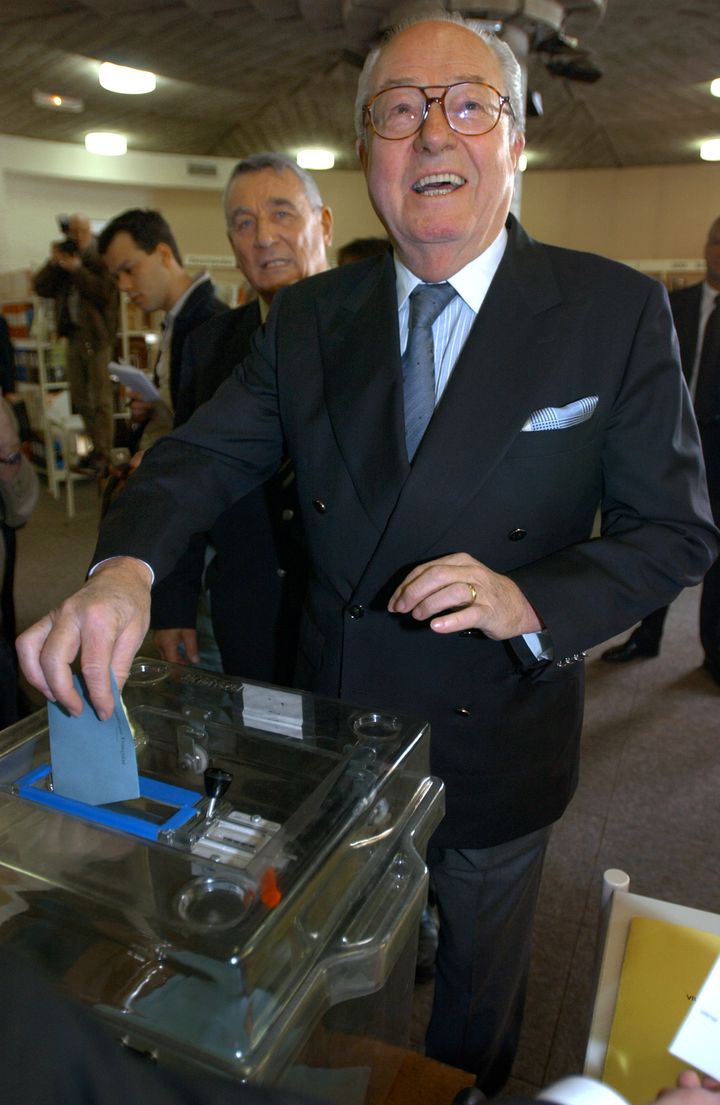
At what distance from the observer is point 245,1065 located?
0.50 meters

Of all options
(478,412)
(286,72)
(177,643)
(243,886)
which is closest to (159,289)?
(177,643)

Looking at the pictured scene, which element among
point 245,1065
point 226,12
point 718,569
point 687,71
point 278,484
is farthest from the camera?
point 687,71

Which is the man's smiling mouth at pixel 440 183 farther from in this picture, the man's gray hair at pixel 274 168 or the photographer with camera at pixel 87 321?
the photographer with camera at pixel 87 321

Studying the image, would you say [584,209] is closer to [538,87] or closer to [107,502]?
[538,87]

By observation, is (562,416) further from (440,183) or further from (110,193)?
(110,193)

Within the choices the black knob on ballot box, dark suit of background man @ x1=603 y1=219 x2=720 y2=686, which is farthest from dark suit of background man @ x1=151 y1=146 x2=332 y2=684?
dark suit of background man @ x1=603 y1=219 x2=720 y2=686

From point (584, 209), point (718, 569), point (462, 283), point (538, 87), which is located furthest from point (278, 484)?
point (584, 209)

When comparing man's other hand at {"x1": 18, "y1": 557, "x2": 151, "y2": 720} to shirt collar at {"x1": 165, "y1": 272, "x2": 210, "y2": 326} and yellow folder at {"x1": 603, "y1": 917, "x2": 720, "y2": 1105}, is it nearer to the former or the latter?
yellow folder at {"x1": 603, "y1": 917, "x2": 720, "y2": 1105}

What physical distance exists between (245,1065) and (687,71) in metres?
7.10

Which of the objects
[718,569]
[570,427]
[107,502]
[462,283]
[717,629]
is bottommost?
[717,629]

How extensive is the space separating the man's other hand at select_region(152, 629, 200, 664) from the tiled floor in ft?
3.03

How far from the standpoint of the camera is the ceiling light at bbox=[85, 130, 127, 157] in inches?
319

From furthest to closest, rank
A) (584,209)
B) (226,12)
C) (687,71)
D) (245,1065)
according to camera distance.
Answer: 1. (584,209)
2. (687,71)
3. (226,12)
4. (245,1065)

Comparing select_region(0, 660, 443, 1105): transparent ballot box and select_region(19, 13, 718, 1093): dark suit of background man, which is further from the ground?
select_region(19, 13, 718, 1093): dark suit of background man
